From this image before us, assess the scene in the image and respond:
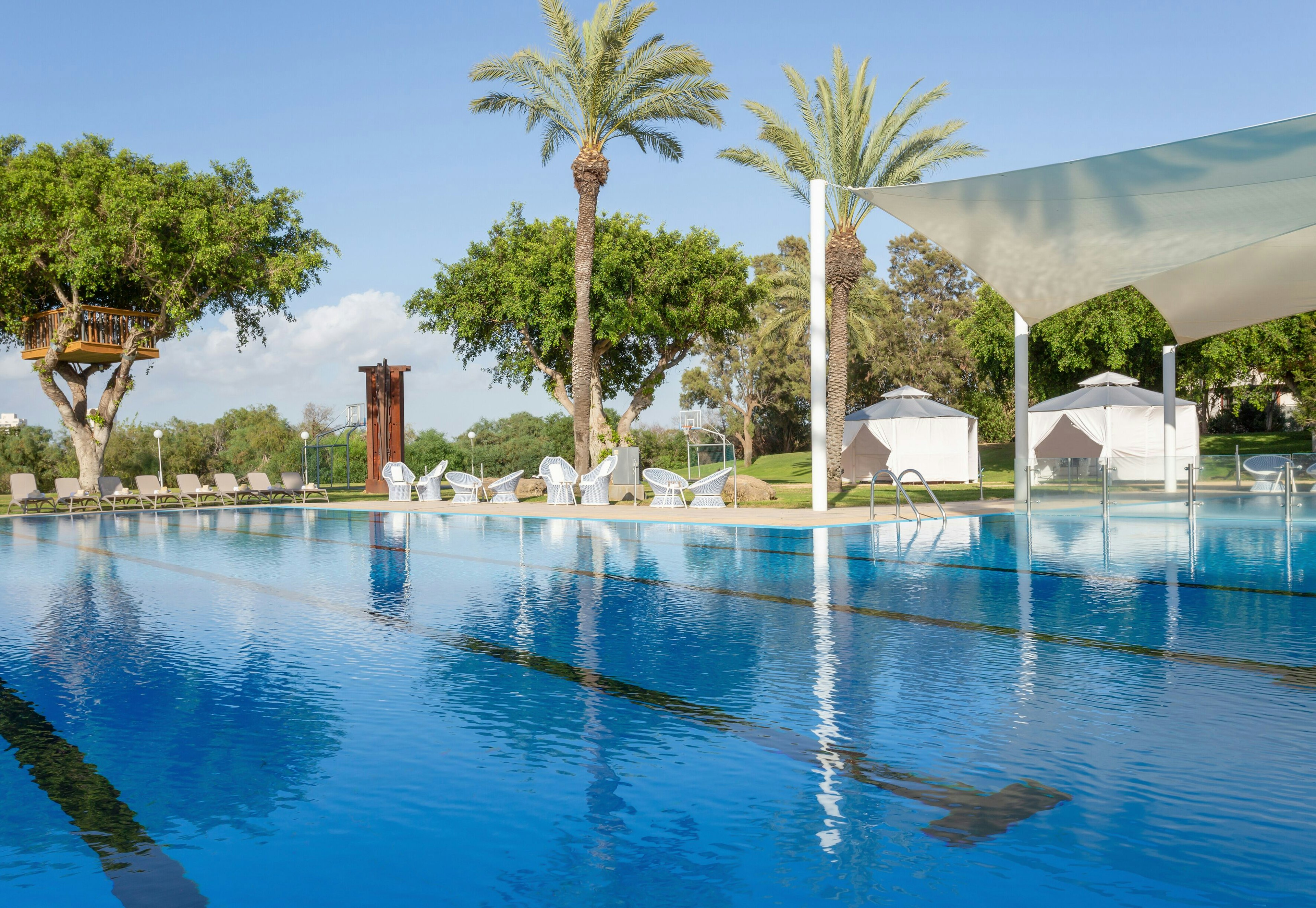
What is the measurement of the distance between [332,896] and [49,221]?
2567 cm

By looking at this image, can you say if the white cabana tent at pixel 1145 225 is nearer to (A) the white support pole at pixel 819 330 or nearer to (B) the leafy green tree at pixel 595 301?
(A) the white support pole at pixel 819 330

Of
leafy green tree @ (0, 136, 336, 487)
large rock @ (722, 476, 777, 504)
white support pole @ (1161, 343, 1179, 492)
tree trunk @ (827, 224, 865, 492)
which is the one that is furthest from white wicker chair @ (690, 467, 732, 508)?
leafy green tree @ (0, 136, 336, 487)

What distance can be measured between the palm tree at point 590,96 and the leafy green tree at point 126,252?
26.6ft

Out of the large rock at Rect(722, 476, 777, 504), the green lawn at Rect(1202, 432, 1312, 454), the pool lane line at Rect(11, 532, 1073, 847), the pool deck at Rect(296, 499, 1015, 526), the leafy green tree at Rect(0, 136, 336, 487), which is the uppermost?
the leafy green tree at Rect(0, 136, 336, 487)

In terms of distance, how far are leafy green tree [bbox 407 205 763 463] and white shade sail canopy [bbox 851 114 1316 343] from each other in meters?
14.3

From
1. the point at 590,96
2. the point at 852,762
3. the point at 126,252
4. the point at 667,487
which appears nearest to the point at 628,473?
the point at 667,487

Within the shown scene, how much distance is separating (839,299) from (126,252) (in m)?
17.5

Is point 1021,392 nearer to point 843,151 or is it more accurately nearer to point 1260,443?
point 843,151

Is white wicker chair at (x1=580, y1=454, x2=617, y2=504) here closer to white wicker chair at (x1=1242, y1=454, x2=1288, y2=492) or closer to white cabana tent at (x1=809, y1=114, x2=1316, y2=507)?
white cabana tent at (x1=809, y1=114, x2=1316, y2=507)

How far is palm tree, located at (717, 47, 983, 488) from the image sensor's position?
20.7 m

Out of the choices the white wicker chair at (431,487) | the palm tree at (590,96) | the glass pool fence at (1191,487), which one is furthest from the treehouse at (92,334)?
the glass pool fence at (1191,487)

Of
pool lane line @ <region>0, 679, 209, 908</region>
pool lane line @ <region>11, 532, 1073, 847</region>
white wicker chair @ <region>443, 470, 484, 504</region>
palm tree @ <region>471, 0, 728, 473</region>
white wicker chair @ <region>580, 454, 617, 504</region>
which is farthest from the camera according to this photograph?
white wicker chair @ <region>443, 470, 484, 504</region>

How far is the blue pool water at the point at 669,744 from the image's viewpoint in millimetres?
2779

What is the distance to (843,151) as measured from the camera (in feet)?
68.0
